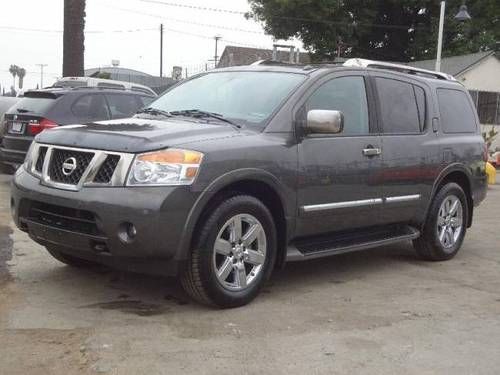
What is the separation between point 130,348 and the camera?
400 cm

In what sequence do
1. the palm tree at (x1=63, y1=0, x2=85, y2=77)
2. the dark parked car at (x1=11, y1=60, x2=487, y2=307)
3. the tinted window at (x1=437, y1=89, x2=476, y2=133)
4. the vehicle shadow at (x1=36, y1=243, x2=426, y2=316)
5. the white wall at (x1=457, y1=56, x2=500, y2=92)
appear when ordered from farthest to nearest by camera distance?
the white wall at (x1=457, y1=56, x2=500, y2=92)
the palm tree at (x1=63, y1=0, x2=85, y2=77)
the tinted window at (x1=437, y1=89, x2=476, y2=133)
the vehicle shadow at (x1=36, y1=243, x2=426, y2=316)
the dark parked car at (x1=11, y1=60, x2=487, y2=307)

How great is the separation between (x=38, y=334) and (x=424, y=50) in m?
32.8

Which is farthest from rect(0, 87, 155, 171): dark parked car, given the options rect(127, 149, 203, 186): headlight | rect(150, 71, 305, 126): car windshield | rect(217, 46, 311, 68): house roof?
rect(217, 46, 311, 68): house roof

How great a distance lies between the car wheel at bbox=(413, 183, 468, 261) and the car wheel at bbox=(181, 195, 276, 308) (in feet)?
7.70

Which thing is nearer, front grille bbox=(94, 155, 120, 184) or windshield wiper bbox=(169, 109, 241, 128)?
front grille bbox=(94, 155, 120, 184)

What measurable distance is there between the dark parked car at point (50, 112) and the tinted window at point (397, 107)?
462 centimetres

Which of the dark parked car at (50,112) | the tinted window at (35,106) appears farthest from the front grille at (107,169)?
the tinted window at (35,106)

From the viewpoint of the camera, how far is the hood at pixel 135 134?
4.54m

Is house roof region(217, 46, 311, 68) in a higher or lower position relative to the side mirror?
higher

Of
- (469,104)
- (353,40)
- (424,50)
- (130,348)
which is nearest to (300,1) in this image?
(353,40)

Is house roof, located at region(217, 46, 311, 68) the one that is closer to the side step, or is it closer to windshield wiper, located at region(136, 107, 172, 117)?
the side step

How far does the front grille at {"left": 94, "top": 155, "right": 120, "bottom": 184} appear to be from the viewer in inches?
178

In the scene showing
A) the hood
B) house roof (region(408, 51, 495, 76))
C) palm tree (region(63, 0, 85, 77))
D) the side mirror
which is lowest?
the hood

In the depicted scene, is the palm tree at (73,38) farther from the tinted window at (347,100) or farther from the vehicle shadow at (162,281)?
the tinted window at (347,100)
